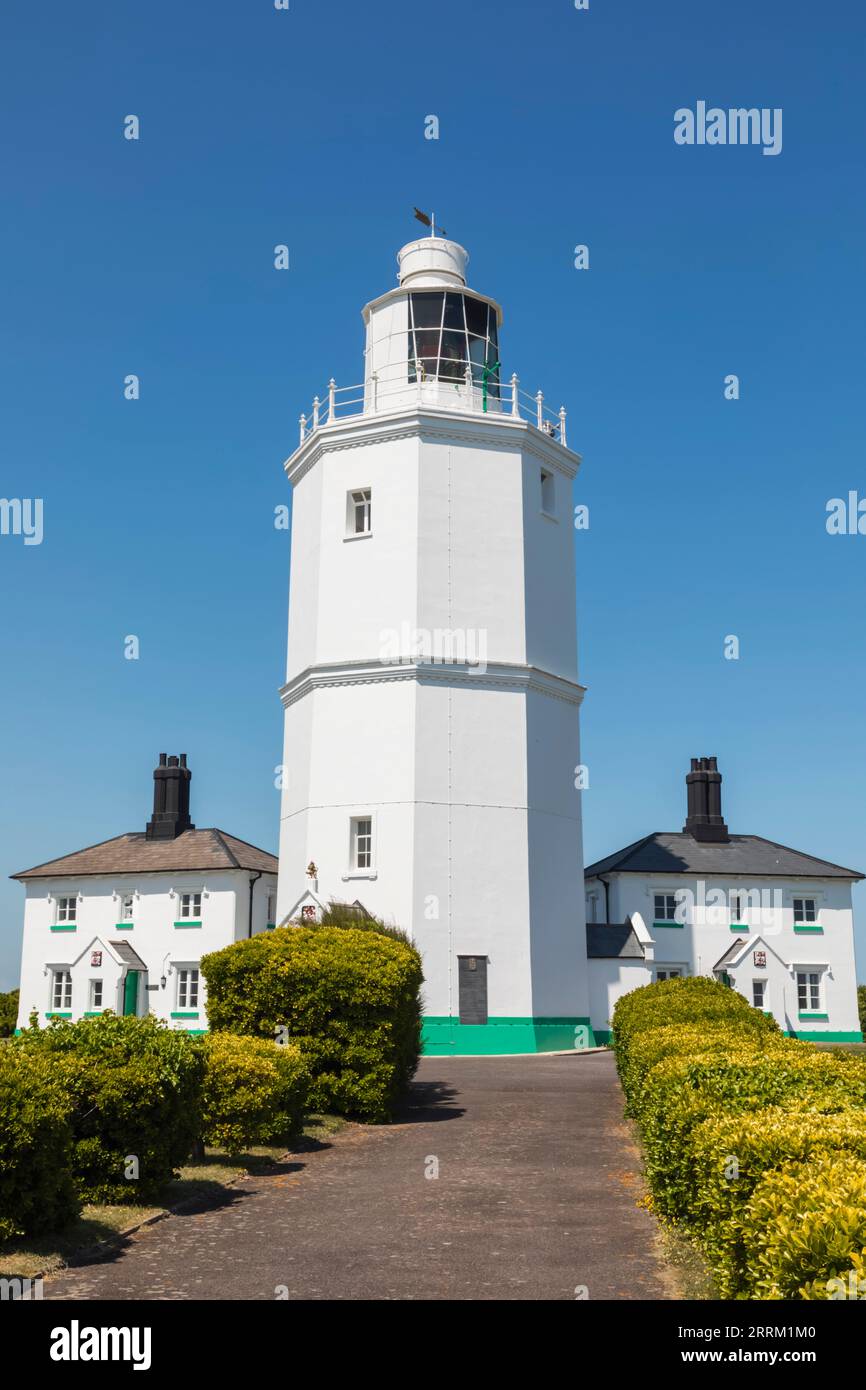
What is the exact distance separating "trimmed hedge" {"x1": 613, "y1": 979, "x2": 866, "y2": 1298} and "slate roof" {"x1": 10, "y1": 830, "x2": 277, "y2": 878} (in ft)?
103

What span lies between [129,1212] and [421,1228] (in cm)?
243

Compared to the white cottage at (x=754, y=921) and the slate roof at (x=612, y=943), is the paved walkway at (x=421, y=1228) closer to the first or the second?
the slate roof at (x=612, y=943)

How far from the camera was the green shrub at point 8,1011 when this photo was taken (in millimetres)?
40969

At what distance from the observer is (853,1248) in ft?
16.0

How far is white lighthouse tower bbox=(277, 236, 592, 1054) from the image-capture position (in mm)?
29688

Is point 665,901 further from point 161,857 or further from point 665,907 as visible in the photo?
point 161,857

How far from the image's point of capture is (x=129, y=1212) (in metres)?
9.84

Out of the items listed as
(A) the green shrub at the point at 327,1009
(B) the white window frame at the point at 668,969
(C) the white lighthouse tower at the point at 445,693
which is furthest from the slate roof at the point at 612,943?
(A) the green shrub at the point at 327,1009

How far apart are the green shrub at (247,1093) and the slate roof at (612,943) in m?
21.1

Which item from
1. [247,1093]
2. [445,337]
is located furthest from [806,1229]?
[445,337]

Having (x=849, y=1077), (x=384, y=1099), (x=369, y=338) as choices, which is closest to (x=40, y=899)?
(x=369, y=338)

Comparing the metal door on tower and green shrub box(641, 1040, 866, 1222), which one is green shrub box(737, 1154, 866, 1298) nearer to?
green shrub box(641, 1040, 866, 1222)
